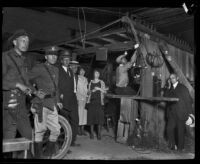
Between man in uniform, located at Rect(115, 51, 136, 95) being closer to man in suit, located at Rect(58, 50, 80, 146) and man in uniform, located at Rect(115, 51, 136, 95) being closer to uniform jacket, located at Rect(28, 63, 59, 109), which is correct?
man in suit, located at Rect(58, 50, 80, 146)

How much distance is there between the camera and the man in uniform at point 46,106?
436 cm

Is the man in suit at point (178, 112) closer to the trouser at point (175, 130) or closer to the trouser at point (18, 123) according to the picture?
the trouser at point (175, 130)

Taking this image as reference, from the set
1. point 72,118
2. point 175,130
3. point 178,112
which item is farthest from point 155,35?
point 72,118

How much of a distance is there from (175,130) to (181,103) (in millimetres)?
765

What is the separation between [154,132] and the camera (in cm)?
572

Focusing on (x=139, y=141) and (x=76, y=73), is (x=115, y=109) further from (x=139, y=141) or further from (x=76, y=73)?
(x=76, y=73)

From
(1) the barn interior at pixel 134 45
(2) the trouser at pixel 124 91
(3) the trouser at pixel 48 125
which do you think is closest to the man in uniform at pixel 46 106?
(3) the trouser at pixel 48 125

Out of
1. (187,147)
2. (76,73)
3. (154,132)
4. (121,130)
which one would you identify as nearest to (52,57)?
(76,73)

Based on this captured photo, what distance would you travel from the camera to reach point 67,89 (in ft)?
16.4

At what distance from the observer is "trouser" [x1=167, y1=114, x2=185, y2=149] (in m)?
5.49

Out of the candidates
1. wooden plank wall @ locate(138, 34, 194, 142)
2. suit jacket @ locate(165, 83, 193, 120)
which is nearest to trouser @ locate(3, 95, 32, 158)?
wooden plank wall @ locate(138, 34, 194, 142)

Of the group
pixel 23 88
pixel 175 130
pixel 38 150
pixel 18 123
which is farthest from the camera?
pixel 175 130

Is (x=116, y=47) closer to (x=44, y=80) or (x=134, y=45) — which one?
(x=134, y=45)
